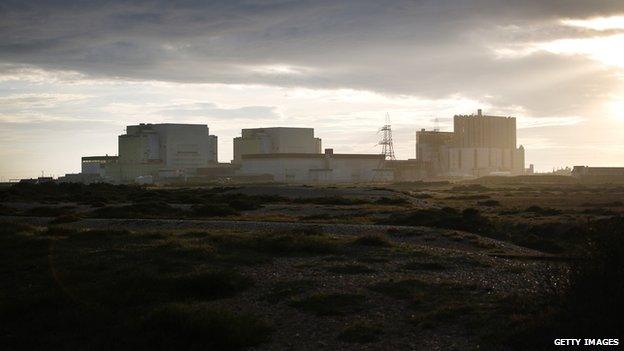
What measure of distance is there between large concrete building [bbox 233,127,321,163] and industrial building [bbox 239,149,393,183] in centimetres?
1134

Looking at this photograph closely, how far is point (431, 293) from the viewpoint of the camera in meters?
18.0

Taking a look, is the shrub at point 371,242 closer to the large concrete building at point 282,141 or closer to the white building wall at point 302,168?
the white building wall at point 302,168

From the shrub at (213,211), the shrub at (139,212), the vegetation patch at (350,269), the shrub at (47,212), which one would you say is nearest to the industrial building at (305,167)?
the shrub at (139,212)

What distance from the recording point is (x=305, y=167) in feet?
570

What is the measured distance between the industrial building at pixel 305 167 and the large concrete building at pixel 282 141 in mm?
11336

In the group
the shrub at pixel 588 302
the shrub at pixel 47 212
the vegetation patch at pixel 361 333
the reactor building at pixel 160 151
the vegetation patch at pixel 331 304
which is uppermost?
the reactor building at pixel 160 151

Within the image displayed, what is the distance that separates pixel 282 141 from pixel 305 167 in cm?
1670

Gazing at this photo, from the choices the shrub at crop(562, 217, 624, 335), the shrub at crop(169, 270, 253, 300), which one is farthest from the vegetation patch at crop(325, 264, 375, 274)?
the shrub at crop(562, 217, 624, 335)

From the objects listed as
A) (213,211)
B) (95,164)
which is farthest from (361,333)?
(95,164)

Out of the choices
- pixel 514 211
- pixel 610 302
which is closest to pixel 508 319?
pixel 610 302

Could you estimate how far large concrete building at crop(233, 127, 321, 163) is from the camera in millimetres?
187875

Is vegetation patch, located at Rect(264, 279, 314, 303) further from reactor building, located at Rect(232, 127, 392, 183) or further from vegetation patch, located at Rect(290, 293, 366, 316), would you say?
reactor building, located at Rect(232, 127, 392, 183)

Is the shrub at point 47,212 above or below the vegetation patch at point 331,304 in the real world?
above

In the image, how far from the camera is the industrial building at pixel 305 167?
17038 cm
